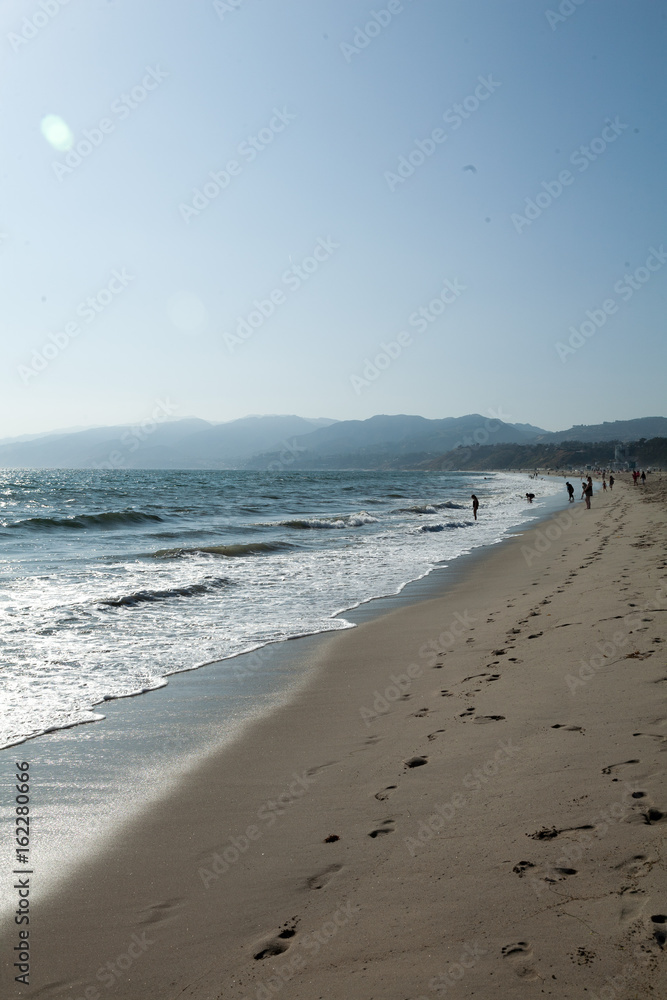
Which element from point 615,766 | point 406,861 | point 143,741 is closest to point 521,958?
point 406,861

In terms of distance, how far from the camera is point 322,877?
326 cm

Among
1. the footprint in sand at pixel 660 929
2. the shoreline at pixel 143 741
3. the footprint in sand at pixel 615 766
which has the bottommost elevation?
the shoreline at pixel 143 741

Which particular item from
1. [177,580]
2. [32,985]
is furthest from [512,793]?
[177,580]

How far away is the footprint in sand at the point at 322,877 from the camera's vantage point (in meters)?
3.20

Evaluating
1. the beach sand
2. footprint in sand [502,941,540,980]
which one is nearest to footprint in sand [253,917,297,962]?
the beach sand

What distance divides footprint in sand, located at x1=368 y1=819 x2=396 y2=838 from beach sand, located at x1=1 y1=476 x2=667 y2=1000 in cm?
1

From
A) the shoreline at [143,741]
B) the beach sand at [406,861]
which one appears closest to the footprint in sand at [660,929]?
the beach sand at [406,861]

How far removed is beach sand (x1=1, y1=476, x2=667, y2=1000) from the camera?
2.51 metres

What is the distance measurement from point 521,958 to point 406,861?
913mm

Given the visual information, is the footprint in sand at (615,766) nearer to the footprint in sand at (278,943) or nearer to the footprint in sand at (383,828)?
the footprint in sand at (383,828)

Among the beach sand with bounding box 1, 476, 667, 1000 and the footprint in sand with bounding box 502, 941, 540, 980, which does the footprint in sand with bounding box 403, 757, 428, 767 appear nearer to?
the beach sand with bounding box 1, 476, 667, 1000

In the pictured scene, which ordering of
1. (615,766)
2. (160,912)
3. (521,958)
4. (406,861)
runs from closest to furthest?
(521,958) < (160,912) < (406,861) < (615,766)

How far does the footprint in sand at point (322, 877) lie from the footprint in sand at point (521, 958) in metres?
1.07

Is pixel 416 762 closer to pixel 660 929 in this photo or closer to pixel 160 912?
pixel 160 912
